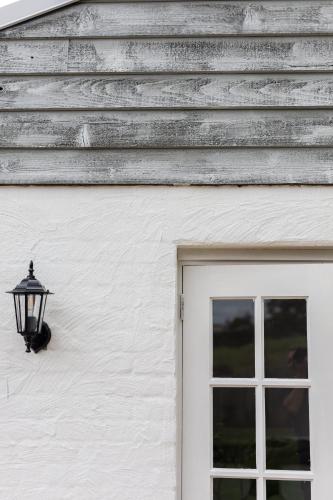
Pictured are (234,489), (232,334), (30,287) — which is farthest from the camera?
(232,334)

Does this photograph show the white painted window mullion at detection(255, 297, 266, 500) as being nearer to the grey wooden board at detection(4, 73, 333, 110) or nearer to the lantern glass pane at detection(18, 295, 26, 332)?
the grey wooden board at detection(4, 73, 333, 110)

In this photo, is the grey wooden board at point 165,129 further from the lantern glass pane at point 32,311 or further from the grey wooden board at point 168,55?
the lantern glass pane at point 32,311

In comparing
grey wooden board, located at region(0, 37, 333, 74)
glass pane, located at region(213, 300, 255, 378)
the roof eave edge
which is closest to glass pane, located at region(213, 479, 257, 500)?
glass pane, located at region(213, 300, 255, 378)

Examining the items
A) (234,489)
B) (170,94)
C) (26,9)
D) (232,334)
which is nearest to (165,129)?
(170,94)

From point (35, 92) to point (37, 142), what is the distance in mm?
261

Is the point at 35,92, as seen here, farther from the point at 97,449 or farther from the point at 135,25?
the point at 97,449

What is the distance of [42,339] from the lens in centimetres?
311

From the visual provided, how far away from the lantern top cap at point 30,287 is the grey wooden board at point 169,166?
0.51 meters

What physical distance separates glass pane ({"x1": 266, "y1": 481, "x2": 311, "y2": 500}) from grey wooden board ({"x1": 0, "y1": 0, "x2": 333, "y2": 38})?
2173mm

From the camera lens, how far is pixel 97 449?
3.05 meters

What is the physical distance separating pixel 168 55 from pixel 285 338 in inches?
59.5

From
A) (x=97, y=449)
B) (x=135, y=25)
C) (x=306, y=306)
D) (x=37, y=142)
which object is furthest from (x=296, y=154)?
(x=97, y=449)

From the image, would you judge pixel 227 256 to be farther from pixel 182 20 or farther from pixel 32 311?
pixel 182 20

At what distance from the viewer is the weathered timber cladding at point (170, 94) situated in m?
3.20
